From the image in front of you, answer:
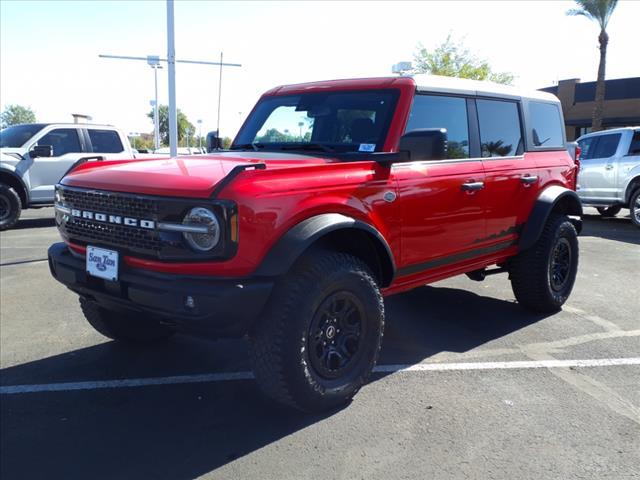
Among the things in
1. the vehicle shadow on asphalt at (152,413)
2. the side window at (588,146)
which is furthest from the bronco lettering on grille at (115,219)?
the side window at (588,146)

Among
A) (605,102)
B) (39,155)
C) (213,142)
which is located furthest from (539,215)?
(605,102)

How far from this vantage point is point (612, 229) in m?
11.2

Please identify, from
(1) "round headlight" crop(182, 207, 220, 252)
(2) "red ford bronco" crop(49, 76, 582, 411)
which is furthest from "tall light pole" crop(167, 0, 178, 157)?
(1) "round headlight" crop(182, 207, 220, 252)

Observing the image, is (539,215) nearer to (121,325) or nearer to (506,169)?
(506,169)

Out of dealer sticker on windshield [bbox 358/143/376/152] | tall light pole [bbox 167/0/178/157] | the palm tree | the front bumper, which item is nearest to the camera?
the front bumper

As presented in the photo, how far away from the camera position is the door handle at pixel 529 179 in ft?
15.8

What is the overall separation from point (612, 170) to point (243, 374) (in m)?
10.4

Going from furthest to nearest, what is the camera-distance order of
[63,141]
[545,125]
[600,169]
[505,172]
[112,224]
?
1. [600,169]
2. [63,141]
3. [545,125]
4. [505,172]
5. [112,224]

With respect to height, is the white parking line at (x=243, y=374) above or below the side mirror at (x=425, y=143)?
below

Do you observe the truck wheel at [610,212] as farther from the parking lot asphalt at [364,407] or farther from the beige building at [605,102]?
the beige building at [605,102]

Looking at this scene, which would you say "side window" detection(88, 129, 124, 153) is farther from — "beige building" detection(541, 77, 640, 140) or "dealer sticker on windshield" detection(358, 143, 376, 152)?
"beige building" detection(541, 77, 640, 140)

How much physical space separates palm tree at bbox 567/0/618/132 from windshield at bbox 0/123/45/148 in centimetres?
2213

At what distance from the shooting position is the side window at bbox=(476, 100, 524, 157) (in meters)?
4.65

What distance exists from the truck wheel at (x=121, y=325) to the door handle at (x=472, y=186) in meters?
2.33
